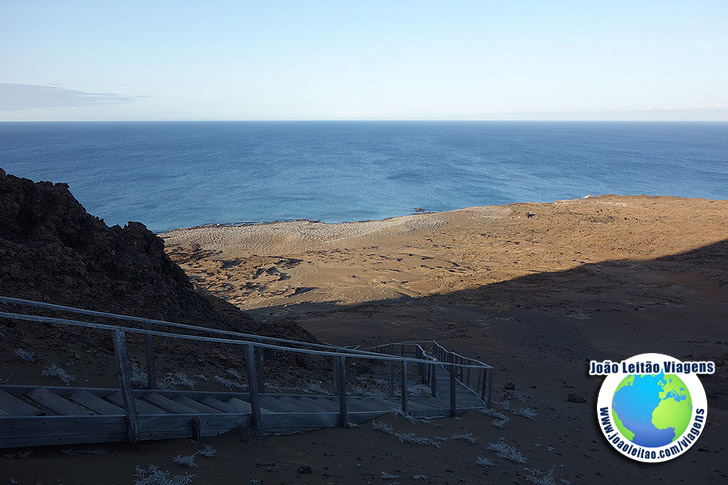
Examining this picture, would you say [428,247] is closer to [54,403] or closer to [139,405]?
[139,405]

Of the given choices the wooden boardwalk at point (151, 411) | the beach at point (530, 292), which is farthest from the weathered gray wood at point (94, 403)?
the beach at point (530, 292)

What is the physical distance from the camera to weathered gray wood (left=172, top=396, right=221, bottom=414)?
4691 millimetres

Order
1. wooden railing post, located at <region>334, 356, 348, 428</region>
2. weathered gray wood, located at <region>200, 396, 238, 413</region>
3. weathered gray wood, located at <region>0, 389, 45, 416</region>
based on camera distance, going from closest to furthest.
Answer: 1. weathered gray wood, located at <region>0, 389, 45, 416</region>
2. weathered gray wood, located at <region>200, 396, 238, 413</region>
3. wooden railing post, located at <region>334, 356, 348, 428</region>

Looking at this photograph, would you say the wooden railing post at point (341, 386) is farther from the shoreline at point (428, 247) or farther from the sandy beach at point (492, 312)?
the shoreline at point (428, 247)

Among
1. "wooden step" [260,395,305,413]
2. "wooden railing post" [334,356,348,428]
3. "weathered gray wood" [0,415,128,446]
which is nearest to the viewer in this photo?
"weathered gray wood" [0,415,128,446]

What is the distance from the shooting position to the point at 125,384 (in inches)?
146

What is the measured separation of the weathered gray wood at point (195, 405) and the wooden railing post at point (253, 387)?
15.2 inches

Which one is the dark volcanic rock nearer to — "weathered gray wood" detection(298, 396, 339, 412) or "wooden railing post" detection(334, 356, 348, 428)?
"weathered gray wood" detection(298, 396, 339, 412)

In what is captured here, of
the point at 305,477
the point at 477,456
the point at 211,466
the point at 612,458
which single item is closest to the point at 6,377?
the point at 211,466

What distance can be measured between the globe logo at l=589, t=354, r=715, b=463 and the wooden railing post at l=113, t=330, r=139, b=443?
618cm

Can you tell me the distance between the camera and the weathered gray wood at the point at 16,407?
11.4 ft

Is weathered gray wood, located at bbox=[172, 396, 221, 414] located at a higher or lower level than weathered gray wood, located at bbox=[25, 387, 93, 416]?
lower

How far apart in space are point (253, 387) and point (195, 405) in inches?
31.0

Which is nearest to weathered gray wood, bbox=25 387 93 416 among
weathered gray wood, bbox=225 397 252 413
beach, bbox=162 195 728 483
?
weathered gray wood, bbox=225 397 252 413
